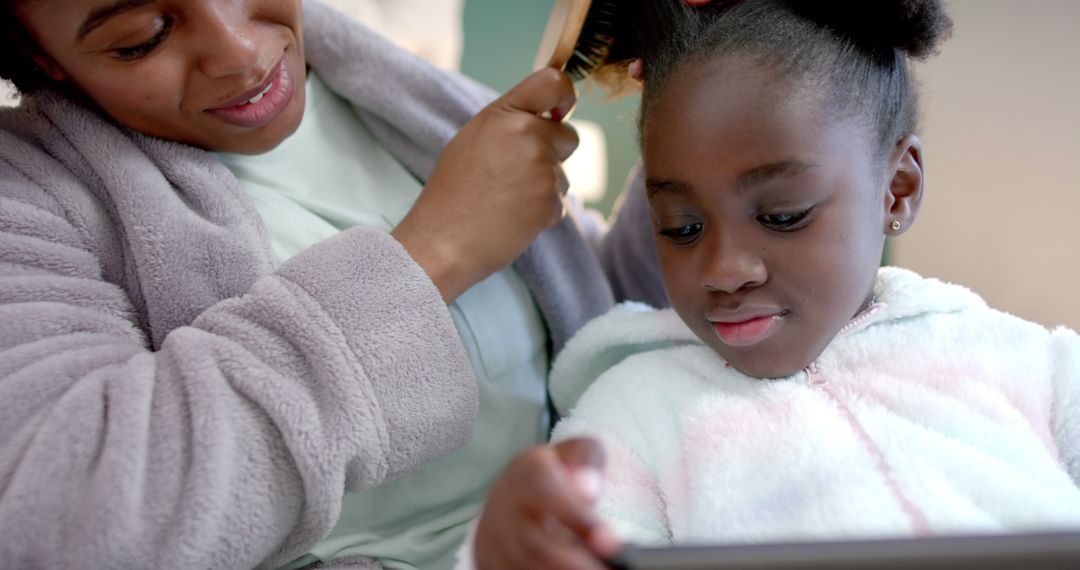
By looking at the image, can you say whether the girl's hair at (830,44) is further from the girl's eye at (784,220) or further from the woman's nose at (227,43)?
the woman's nose at (227,43)

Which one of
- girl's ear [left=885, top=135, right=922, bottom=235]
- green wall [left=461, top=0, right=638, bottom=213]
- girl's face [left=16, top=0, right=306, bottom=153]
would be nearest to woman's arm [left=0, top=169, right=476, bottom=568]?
girl's face [left=16, top=0, right=306, bottom=153]

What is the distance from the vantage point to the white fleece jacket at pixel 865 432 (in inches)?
23.4

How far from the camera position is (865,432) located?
0.66m

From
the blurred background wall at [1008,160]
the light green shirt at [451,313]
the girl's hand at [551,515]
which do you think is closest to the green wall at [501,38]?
the blurred background wall at [1008,160]

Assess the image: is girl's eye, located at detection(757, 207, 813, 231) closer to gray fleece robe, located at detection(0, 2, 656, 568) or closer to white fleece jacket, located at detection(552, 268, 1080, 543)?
white fleece jacket, located at detection(552, 268, 1080, 543)

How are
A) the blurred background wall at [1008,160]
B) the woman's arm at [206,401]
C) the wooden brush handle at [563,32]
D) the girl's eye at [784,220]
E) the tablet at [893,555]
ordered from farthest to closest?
the blurred background wall at [1008,160] < the wooden brush handle at [563,32] < the girl's eye at [784,220] < the woman's arm at [206,401] < the tablet at [893,555]

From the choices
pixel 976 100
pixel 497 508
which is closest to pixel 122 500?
pixel 497 508

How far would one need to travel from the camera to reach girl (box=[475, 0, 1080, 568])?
616 millimetres

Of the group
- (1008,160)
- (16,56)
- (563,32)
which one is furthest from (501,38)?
(16,56)

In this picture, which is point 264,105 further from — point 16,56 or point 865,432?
point 865,432

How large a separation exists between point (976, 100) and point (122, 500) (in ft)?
4.61

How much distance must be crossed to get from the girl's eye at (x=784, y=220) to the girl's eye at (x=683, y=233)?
0.05 meters

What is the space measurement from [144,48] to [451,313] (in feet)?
1.17

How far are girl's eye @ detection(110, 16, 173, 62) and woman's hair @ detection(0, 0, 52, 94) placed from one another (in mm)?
85
